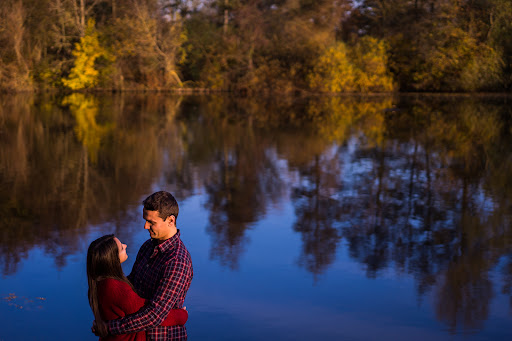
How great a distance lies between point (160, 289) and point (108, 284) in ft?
0.98

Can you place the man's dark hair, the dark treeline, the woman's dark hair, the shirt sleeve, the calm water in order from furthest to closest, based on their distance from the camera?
the dark treeline → the calm water → the man's dark hair → the shirt sleeve → the woman's dark hair

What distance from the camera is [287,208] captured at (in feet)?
34.2

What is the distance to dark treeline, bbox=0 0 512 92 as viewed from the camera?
4922cm

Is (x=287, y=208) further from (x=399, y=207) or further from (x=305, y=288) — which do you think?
(x=305, y=288)

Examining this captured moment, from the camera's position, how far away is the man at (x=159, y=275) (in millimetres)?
3174

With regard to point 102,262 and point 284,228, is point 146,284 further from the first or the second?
point 284,228

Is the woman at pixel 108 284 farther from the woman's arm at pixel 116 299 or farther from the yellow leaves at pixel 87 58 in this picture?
the yellow leaves at pixel 87 58

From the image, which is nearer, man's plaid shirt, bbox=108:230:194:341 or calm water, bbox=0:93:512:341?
man's plaid shirt, bbox=108:230:194:341

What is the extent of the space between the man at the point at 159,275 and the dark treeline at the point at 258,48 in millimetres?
46701

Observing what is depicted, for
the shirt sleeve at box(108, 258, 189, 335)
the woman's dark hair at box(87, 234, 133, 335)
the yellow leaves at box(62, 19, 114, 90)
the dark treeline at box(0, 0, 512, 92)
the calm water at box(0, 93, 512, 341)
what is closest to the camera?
the woman's dark hair at box(87, 234, 133, 335)

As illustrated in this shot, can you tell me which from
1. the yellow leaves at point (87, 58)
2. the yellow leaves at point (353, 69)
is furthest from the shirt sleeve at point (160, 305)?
the yellow leaves at point (87, 58)

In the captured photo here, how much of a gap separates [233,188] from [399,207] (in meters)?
3.52

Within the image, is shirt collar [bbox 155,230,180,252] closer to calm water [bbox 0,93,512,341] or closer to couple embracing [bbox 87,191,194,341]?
couple embracing [bbox 87,191,194,341]

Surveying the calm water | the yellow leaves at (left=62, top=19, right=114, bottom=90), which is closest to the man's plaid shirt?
the calm water
